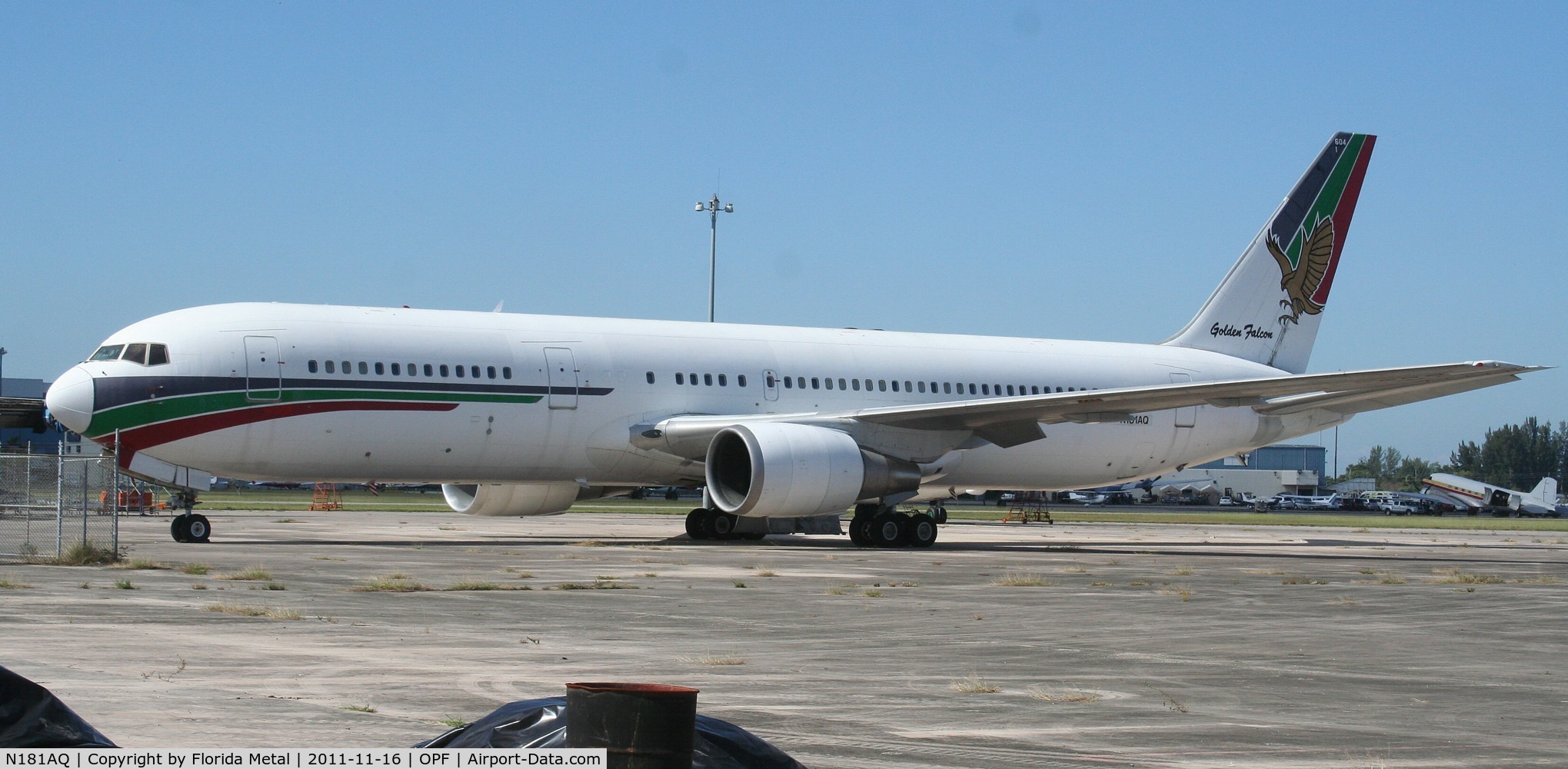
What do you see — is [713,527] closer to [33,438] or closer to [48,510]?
[48,510]

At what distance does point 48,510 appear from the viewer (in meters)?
19.1

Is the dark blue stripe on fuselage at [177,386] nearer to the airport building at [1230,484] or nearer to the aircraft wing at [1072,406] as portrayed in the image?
the aircraft wing at [1072,406]

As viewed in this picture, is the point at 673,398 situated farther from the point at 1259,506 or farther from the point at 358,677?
the point at 1259,506

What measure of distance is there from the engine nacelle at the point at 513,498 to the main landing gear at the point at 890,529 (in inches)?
202

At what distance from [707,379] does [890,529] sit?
3898 mm

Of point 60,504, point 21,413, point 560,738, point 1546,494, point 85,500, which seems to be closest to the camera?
point 560,738

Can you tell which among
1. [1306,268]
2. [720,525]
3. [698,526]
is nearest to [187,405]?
[698,526]

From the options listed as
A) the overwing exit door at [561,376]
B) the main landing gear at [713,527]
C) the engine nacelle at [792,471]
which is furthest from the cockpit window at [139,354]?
the main landing gear at [713,527]

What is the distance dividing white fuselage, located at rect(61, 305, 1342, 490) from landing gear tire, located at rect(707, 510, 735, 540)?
1842 mm

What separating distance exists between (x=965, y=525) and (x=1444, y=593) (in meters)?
24.0

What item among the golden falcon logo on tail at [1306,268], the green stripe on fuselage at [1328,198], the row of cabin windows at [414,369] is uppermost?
the green stripe on fuselage at [1328,198]

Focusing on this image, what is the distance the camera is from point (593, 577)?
17094mm

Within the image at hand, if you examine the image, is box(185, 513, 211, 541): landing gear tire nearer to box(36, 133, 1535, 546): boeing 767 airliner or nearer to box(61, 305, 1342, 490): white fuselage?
box(36, 133, 1535, 546): boeing 767 airliner

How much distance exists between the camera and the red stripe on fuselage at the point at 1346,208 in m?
32.4
